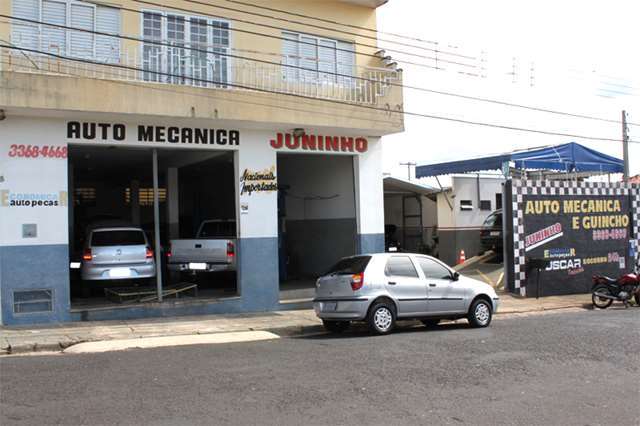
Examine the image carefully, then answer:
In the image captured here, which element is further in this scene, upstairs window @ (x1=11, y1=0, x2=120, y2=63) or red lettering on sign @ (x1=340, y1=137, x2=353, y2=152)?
red lettering on sign @ (x1=340, y1=137, x2=353, y2=152)

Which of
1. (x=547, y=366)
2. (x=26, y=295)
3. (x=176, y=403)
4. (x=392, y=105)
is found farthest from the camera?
(x=392, y=105)

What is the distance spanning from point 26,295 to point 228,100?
5.94 metres

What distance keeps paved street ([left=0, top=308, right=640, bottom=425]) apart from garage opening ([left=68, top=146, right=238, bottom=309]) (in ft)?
16.3

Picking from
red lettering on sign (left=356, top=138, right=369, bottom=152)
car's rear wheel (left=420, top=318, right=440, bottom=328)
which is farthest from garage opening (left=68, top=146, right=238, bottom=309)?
car's rear wheel (left=420, top=318, right=440, bottom=328)

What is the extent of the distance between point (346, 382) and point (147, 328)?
6.32m

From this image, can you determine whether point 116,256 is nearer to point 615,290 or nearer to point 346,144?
point 346,144

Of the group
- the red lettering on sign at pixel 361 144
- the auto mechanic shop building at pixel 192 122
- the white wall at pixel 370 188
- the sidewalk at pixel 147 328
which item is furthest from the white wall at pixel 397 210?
the sidewalk at pixel 147 328

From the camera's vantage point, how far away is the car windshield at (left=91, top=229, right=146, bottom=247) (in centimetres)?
1519

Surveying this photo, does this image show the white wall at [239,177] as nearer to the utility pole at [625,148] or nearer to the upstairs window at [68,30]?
the upstairs window at [68,30]

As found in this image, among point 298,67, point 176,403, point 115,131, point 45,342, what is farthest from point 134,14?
point 176,403

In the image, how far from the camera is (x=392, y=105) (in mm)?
16516

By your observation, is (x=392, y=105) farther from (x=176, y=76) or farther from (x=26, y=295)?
(x=26, y=295)

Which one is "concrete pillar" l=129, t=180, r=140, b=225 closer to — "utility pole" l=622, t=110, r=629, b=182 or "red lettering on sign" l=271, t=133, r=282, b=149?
"red lettering on sign" l=271, t=133, r=282, b=149

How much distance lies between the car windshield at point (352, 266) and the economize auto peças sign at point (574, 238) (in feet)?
28.1
